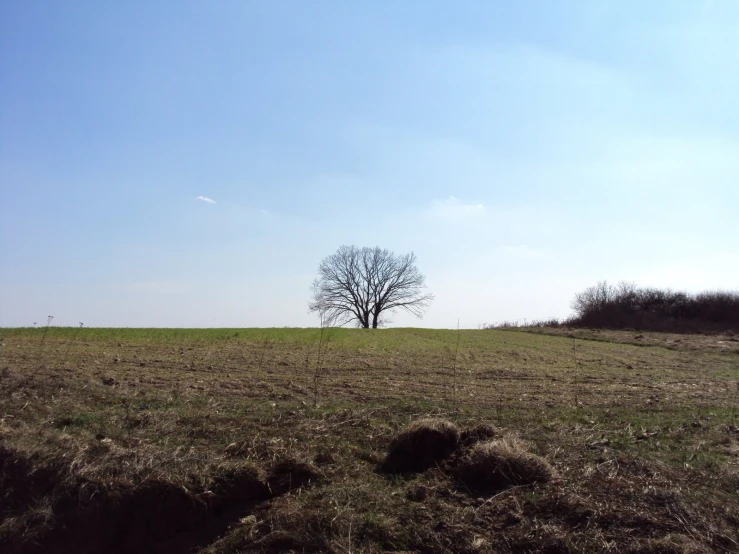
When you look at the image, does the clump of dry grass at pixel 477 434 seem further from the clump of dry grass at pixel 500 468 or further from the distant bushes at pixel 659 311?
the distant bushes at pixel 659 311

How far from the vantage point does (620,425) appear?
26.3 feet

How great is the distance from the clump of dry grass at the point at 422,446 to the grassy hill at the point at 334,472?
0.59 ft

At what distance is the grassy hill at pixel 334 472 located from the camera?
4715 mm

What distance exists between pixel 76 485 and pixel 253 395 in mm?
4738

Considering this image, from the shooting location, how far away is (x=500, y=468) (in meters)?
5.59

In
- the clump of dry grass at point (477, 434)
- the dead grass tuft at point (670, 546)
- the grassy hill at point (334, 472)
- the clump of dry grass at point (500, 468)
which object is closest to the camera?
the dead grass tuft at point (670, 546)

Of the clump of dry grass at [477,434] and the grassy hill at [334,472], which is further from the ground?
the clump of dry grass at [477,434]

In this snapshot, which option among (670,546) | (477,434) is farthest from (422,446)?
(670,546)

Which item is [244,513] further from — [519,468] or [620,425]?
[620,425]

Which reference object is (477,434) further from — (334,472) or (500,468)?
(334,472)

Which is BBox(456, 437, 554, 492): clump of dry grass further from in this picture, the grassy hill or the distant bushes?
the distant bushes

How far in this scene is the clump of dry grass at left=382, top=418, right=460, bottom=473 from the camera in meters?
6.25

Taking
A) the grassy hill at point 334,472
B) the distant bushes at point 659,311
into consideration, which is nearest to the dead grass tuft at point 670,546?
the grassy hill at point 334,472

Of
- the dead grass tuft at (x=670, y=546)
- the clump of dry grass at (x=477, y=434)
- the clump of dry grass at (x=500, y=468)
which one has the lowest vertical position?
the dead grass tuft at (x=670, y=546)
